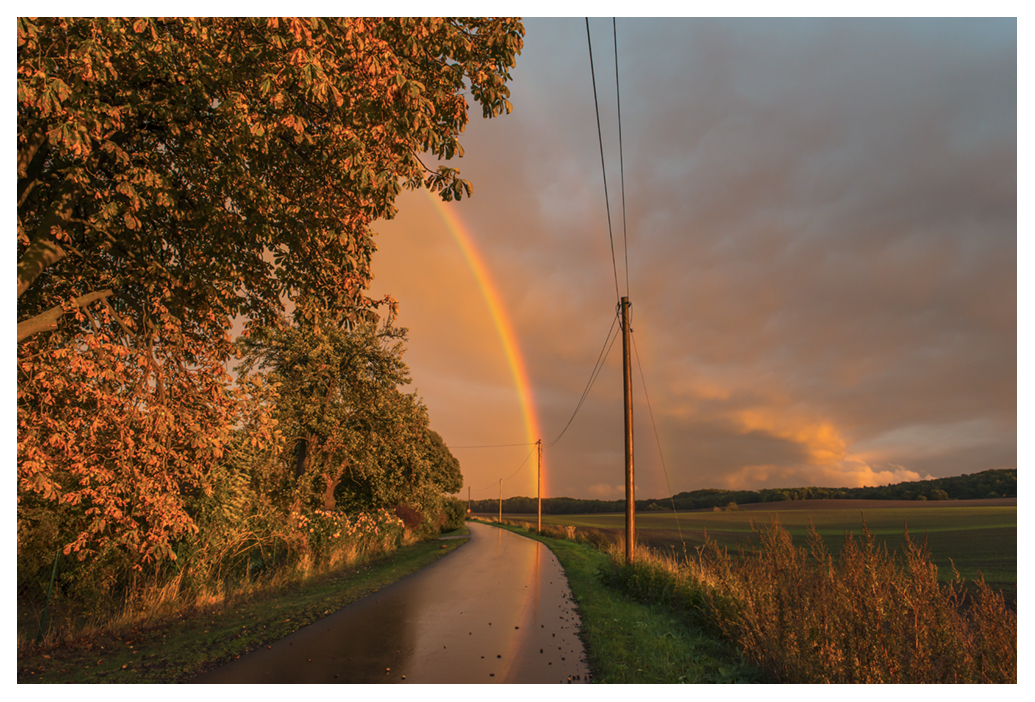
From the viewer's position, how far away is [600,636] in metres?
8.12

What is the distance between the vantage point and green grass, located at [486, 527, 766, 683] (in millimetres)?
6188

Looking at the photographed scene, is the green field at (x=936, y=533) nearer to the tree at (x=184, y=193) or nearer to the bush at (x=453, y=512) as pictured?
the tree at (x=184, y=193)

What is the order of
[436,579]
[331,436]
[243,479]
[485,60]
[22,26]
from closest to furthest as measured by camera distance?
[22,26] < [485,60] < [243,479] < [436,579] < [331,436]

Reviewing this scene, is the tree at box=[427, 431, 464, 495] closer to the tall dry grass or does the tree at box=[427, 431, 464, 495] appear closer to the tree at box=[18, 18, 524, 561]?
the tree at box=[18, 18, 524, 561]

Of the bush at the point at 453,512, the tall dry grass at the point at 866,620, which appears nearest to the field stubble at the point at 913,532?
the tall dry grass at the point at 866,620

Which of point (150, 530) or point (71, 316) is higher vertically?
point (71, 316)

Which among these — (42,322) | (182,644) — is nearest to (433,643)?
(182,644)

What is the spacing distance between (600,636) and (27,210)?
10.7 m

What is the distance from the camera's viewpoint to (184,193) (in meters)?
7.36

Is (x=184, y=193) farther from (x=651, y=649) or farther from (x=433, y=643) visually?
(x=651, y=649)

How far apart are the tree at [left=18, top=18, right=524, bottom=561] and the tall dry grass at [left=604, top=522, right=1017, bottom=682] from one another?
21.4 feet

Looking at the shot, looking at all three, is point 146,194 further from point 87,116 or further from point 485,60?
point 485,60

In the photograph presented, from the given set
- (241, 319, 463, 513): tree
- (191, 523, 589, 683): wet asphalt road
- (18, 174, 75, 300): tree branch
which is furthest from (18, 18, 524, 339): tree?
(241, 319, 463, 513): tree
